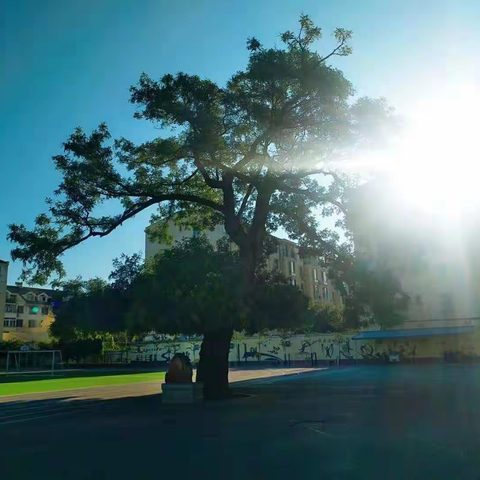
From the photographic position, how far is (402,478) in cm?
645

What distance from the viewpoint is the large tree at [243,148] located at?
17250mm

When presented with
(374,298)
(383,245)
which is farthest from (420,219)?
(374,298)

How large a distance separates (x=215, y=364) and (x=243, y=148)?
894cm

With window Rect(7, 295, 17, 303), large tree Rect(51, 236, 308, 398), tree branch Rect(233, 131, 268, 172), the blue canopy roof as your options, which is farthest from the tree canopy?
window Rect(7, 295, 17, 303)

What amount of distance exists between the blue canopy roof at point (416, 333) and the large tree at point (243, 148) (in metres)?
25.7

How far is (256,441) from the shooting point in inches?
357

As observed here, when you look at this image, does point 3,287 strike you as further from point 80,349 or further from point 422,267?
point 422,267

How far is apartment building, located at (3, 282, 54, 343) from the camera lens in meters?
71.0

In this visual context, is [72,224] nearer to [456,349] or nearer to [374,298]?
[374,298]

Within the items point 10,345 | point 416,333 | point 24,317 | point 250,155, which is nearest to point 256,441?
point 250,155

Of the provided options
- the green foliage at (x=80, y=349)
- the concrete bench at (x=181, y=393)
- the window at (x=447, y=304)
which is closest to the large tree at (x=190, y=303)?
the concrete bench at (x=181, y=393)

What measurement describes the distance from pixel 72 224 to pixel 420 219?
14.3 meters

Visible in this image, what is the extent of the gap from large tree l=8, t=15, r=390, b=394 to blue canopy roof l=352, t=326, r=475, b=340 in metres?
25.7

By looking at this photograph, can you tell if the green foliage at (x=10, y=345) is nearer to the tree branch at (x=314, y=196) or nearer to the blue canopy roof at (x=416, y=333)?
the blue canopy roof at (x=416, y=333)
